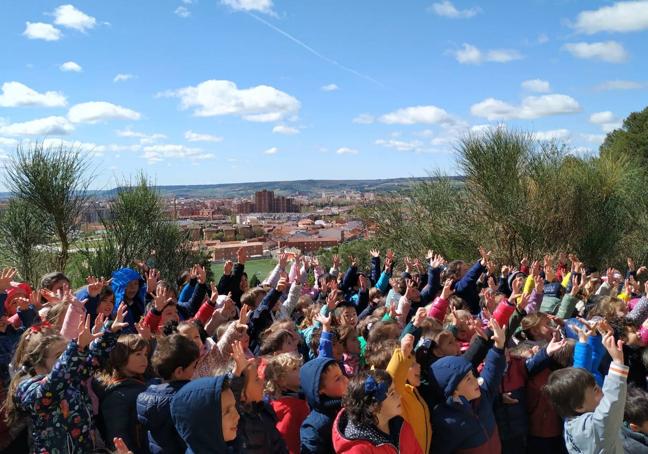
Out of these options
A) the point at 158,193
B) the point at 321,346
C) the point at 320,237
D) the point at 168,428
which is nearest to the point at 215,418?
the point at 168,428

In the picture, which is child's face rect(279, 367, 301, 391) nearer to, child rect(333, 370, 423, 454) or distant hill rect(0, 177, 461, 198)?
child rect(333, 370, 423, 454)

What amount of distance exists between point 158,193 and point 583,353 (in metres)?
17.7

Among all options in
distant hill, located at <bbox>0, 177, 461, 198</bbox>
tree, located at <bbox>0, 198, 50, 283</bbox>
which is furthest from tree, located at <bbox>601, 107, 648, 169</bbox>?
distant hill, located at <bbox>0, 177, 461, 198</bbox>

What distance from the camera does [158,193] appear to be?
63.5 feet

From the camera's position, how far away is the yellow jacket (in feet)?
9.98

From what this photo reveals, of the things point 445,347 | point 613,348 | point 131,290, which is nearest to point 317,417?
point 445,347

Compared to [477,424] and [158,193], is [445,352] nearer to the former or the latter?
[477,424]

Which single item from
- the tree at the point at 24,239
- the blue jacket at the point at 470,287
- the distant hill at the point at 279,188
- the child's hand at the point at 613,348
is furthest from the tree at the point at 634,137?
the distant hill at the point at 279,188

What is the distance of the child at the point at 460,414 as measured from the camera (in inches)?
123

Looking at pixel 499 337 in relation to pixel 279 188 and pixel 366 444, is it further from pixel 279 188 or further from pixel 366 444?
pixel 279 188

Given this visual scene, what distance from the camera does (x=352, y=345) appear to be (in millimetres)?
4152

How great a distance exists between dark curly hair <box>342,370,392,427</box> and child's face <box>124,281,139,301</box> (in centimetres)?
374

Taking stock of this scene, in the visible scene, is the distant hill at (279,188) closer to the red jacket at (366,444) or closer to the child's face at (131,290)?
the child's face at (131,290)

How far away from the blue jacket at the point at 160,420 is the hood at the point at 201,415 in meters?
0.32
